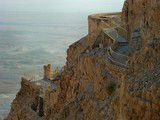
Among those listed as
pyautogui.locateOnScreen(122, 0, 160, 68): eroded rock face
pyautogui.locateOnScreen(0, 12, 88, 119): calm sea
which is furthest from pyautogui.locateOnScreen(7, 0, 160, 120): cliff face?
pyautogui.locateOnScreen(0, 12, 88, 119): calm sea

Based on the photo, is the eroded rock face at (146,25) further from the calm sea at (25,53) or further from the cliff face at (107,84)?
the calm sea at (25,53)

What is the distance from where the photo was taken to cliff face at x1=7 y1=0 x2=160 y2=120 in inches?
533

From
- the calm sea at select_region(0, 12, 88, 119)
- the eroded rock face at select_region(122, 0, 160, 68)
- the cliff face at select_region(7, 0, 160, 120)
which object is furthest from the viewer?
the calm sea at select_region(0, 12, 88, 119)

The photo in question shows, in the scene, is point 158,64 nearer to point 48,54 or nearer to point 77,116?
point 77,116

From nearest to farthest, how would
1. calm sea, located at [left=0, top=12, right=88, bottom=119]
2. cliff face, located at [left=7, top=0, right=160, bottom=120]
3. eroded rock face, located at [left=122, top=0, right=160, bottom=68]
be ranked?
cliff face, located at [left=7, top=0, right=160, bottom=120], eroded rock face, located at [left=122, top=0, right=160, bottom=68], calm sea, located at [left=0, top=12, right=88, bottom=119]

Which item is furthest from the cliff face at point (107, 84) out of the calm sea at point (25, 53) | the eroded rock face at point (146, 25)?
the calm sea at point (25, 53)

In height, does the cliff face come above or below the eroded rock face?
below

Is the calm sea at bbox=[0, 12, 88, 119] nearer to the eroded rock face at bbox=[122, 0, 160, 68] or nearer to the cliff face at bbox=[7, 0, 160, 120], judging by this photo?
the cliff face at bbox=[7, 0, 160, 120]

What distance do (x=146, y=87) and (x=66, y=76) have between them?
19.4 meters

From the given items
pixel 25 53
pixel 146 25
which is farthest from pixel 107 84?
pixel 25 53

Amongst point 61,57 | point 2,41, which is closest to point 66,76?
point 61,57

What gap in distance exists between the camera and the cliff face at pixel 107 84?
13548mm

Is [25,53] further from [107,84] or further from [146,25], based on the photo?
[146,25]

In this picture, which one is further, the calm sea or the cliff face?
the calm sea
